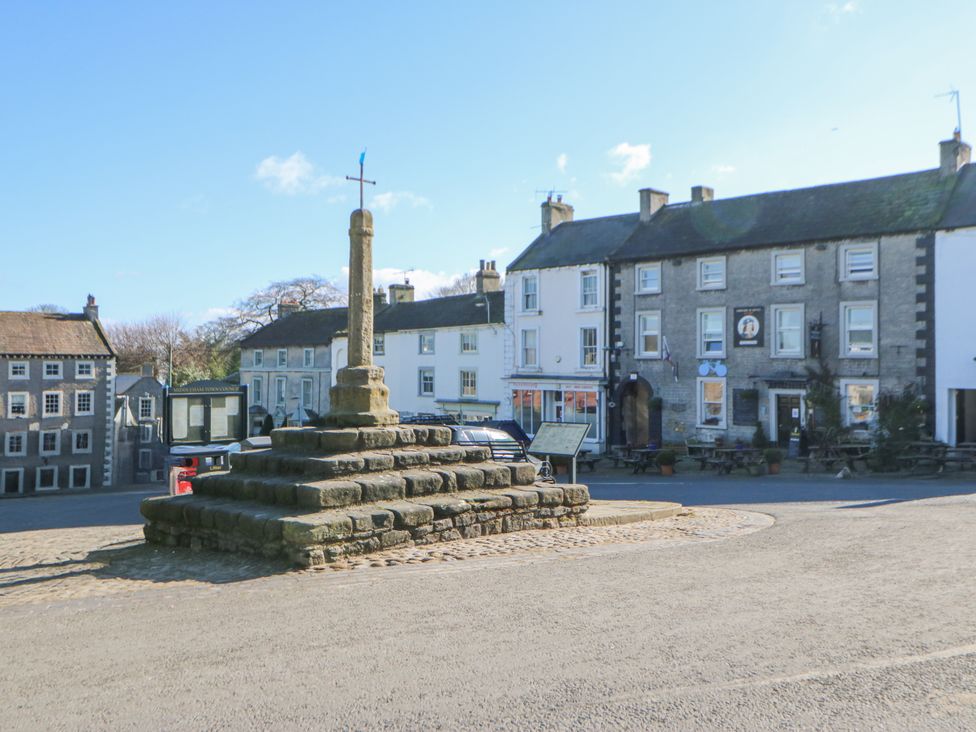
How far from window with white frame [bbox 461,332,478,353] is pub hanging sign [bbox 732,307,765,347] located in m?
14.2

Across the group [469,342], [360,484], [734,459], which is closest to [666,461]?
[734,459]

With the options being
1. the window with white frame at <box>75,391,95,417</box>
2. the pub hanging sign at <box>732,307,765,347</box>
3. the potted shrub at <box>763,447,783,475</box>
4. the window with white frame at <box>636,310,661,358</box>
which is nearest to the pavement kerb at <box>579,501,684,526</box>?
the potted shrub at <box>763,447,783,475</box>

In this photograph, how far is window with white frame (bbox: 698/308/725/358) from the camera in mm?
30547

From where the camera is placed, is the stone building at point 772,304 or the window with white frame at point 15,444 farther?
the window with white frame at point 15,444

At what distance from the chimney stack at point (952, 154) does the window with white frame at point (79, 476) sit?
158 ft

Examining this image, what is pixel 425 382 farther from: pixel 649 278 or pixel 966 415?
pixel 966 415

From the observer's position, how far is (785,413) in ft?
94.4

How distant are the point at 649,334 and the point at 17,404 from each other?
123 ft

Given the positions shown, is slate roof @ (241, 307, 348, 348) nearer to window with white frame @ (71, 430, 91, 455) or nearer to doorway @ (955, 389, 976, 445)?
window with white frame @ (71, 430, 91, 455)

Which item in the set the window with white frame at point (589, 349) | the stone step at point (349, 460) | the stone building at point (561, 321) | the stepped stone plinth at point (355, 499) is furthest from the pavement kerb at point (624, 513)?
the window with white frame at point (589, 349)

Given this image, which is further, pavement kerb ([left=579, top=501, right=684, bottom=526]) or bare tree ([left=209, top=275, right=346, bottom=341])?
bare tree ([left=209, top=275, right=346, bottom=341])

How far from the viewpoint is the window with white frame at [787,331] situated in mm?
28547

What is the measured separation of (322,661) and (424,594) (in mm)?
1912

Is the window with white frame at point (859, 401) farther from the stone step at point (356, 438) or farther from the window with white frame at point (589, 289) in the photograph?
Result: the stone step at point (356, 438)
